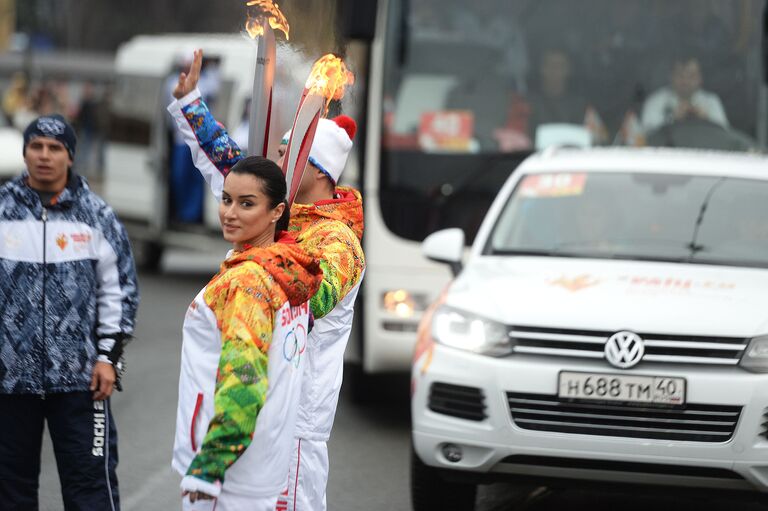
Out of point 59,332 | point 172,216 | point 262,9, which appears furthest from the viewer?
point 172,216

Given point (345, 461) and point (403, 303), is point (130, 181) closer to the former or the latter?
point (403, 303)

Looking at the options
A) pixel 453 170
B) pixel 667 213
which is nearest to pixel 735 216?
pixel 667 213

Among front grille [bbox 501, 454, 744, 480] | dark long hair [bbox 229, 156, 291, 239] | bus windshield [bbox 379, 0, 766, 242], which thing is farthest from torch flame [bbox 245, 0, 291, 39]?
bus windshield [bbox 379, 0, 766, 242]

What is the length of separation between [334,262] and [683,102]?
19.6ft

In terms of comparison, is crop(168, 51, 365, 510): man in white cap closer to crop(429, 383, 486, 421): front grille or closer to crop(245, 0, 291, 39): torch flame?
crop(245, 0, 291, 39): torch flame

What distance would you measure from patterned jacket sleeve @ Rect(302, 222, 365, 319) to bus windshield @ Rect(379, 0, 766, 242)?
16.3 feet

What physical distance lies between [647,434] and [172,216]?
38.9ft

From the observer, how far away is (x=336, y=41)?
450cm

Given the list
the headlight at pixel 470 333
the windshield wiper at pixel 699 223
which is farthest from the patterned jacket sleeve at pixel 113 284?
the windshield wiper at pixel 699 223

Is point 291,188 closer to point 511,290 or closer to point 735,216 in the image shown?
point 511,290

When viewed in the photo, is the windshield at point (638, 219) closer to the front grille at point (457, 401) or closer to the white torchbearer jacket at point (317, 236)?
the front grille at point (457, 401)

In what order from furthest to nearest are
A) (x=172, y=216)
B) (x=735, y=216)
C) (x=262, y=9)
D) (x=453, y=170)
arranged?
1. (x=172, y=216)
2. (x=453, y=170)
3. (x=735, y=216)
4. (x=262, y=9)

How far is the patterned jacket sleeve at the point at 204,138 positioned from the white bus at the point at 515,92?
4.68 metres

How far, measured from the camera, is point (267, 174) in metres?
3.88
